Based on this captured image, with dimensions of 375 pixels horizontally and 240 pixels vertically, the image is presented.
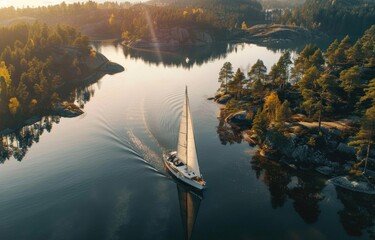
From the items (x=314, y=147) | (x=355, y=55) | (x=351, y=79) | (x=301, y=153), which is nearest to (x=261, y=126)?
(x=301, y=153)

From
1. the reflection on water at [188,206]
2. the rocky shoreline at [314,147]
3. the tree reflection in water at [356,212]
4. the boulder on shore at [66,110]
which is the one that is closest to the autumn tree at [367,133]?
the rocky shoreline at [314,147]

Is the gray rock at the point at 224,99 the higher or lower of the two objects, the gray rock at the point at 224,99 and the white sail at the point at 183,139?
the lower

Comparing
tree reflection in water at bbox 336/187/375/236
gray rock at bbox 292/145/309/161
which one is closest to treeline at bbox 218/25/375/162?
gray rock at bbox 292/145/309/161

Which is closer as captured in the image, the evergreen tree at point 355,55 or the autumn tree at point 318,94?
the autumn tree at point 318,94

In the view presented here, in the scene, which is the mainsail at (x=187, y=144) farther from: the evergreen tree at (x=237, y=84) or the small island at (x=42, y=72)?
the small island at (x=42, y=72)

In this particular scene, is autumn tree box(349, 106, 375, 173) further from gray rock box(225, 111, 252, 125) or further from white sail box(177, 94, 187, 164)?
gray rock box(225, 111, 252, 125)

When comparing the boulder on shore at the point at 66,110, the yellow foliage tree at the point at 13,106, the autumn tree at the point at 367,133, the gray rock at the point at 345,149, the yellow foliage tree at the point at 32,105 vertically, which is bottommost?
the boulder on shore at the point at 66,110

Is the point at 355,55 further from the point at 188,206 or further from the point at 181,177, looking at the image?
the point at 188,206
